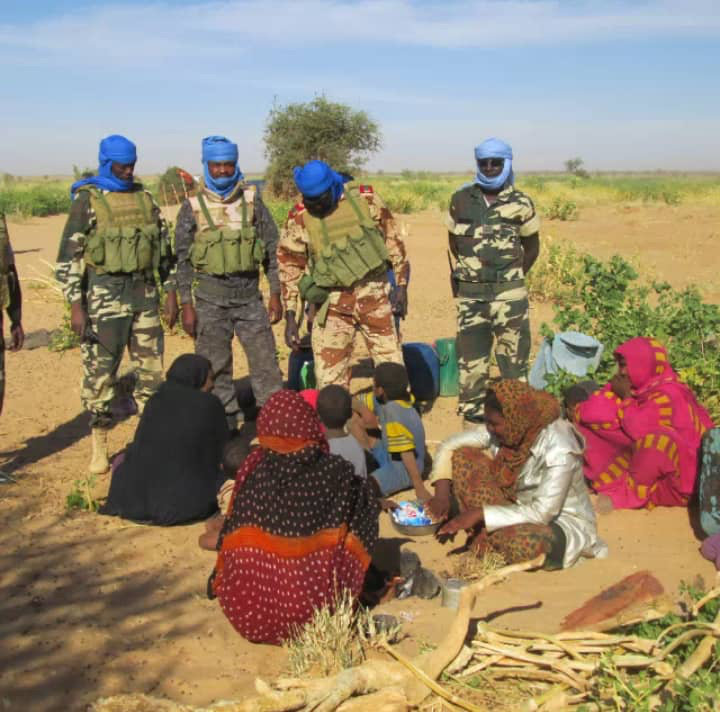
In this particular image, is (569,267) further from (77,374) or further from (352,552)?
(352,552)

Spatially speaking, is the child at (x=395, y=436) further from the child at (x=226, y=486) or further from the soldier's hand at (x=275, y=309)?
the soldier's hand at (x=275, y=309)

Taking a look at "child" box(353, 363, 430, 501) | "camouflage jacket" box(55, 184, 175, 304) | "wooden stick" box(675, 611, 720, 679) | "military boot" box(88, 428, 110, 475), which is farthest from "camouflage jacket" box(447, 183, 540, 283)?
"wooden stick" box(675, 611, 720, 679)

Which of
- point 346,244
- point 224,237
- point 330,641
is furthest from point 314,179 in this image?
point 330,641

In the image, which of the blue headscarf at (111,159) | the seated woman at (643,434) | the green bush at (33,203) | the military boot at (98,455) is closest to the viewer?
the seated woman at (643,434)

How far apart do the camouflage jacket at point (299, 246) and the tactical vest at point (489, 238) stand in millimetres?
447

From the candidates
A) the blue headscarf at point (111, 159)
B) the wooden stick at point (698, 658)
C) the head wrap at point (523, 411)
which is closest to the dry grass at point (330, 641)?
the wooden stick at point (698, 658)

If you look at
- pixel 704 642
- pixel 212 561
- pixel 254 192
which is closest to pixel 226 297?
pixel 254 192

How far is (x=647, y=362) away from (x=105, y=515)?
3.16 m

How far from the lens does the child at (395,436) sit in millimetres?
5086

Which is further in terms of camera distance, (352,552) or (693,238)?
(693,238)

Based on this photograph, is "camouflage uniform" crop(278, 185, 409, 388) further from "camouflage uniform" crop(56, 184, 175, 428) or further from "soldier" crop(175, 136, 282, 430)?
"camouflage uniform" crop(56, 184, 175, 428)

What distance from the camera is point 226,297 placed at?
5.81 m

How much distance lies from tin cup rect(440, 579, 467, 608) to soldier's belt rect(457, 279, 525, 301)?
2.44 metres

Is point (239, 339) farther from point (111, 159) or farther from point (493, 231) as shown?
point (493, 231)
